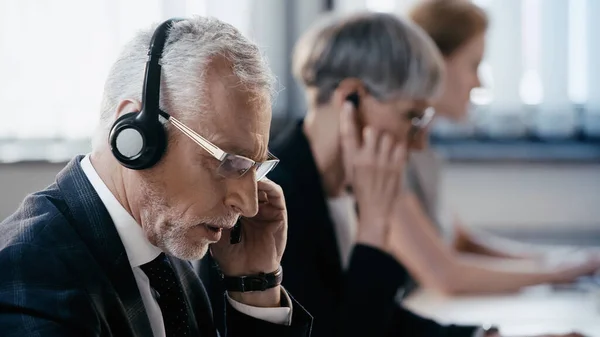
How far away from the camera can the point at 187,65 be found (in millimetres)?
867

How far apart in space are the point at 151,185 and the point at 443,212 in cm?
208

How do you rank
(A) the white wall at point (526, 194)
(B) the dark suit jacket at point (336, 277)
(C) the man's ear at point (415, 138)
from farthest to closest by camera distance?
(A) the white wall at point (526, 194), (C) the man's ear at point (415, 138), (B) the dark suit jacket at point (336, 277)

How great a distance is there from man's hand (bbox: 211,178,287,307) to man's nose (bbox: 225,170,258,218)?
3.7 inches

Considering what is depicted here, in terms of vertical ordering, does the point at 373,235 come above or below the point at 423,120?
below

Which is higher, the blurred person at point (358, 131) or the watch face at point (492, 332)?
the blurred person at point (358, 131)

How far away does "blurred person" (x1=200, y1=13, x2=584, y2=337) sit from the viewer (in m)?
1.61

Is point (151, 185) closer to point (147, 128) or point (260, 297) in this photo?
point (147, 128)

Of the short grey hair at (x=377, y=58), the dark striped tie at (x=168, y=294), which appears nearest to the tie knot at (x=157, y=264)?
the dark striped tie at (x=168, y=294)

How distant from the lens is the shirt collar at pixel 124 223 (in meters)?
0.91

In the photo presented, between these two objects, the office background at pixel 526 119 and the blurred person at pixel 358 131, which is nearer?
the blurred person at pixel 358 131

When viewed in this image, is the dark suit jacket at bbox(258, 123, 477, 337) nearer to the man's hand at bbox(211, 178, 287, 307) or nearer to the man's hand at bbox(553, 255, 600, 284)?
the man's hand at bbox(211, 178, 287, 307)

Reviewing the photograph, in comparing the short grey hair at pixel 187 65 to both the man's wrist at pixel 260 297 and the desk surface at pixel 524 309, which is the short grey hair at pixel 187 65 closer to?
the man's wrist at pixel 260 297

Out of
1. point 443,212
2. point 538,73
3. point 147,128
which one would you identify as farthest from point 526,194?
point 147,128

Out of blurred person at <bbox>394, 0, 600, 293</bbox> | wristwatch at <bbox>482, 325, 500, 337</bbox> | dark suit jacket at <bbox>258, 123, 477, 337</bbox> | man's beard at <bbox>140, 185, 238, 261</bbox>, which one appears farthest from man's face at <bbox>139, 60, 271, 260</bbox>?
blurred person at <bbox>394, 0, 600, 293</bbox>
